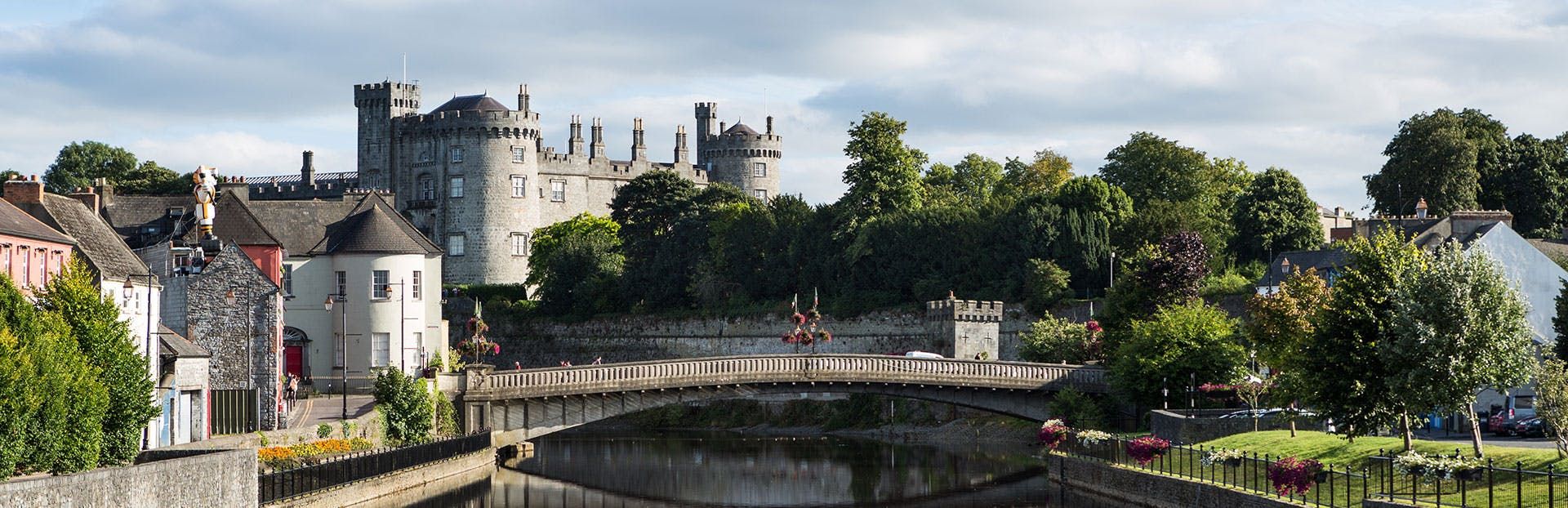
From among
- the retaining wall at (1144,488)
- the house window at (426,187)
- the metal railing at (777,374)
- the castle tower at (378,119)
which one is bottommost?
the retaining wall at (1144,488)

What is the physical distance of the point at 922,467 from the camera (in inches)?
2509

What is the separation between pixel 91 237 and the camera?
2009 inches

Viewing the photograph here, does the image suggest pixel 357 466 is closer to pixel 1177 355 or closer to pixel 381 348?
pixel 1177 355

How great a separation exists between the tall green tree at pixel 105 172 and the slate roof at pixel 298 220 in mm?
44208

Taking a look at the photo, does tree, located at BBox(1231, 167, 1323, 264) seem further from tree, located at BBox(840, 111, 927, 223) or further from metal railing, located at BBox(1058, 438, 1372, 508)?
metal railing, located at BBox(1058, 438, 1372, 508)

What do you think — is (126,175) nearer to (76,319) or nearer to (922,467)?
(922,467)

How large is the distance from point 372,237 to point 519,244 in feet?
173

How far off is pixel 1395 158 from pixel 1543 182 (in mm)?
6388

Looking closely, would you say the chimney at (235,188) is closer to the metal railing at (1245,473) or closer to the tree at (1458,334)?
the metal railing at (1245,473)

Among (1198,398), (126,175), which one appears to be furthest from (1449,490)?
(126,175)

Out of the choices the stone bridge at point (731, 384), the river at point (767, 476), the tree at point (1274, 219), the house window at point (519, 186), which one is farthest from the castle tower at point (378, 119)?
the stone bridge at point (731, 384)

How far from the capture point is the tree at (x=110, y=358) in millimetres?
39188

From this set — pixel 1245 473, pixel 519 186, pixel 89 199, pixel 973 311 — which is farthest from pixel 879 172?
pixel 1245 473

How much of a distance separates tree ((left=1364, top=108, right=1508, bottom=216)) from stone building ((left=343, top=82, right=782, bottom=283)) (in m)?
50.2
